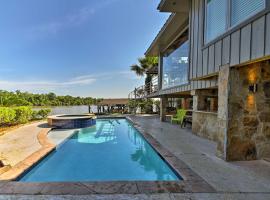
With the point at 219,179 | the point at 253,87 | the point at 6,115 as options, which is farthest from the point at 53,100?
the point at 219,179

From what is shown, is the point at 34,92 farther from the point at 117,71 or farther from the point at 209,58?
the point at 209,58

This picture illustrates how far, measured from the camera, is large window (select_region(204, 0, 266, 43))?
153 inches

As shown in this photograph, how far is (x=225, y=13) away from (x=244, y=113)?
264 centimetres

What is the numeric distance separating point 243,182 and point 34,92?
1826 inches

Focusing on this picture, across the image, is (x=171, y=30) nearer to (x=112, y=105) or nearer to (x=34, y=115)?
(x=34, y=115)

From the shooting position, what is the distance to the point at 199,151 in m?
5.79

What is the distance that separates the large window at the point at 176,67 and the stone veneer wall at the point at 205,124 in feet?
7.05

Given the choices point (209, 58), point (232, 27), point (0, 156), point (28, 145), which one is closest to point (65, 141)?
point (28, 145)

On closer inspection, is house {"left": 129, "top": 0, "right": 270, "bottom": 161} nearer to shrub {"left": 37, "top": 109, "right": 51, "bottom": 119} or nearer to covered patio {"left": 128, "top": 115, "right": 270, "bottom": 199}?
covered patio {"left": 128, "top": 115, "right": 270, "bottom": 199}

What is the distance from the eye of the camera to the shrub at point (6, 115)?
11.1 m

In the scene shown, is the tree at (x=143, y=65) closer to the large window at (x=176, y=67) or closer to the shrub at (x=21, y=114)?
the large window at (x=176, y=67)

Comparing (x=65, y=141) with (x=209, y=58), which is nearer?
(x=209, y=58)

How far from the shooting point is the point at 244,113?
4.74 meters

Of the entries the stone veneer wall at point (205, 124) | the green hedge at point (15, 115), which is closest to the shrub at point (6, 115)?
the green hedge at point (15, 115)
